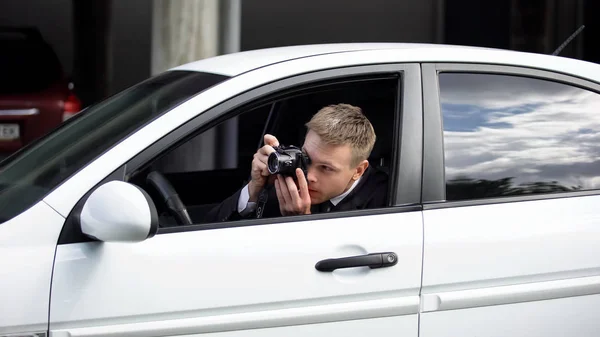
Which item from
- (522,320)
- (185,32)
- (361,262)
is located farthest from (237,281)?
(185,32)

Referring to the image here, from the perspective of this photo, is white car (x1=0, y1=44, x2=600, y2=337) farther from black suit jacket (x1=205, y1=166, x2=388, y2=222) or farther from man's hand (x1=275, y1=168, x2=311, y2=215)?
man's hand (x1=275, y1=168, x2=311, y2=215)

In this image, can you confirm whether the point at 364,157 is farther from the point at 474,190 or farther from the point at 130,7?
the point at 130,7

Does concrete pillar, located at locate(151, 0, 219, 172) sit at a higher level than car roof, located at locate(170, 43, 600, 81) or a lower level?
higher

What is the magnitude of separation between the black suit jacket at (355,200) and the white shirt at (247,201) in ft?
0.03

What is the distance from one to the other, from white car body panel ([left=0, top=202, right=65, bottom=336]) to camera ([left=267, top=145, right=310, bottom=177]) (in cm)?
75

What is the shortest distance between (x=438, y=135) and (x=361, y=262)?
1.70 feet

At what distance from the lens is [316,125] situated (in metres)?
3.20

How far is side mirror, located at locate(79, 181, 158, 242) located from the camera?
2.48m

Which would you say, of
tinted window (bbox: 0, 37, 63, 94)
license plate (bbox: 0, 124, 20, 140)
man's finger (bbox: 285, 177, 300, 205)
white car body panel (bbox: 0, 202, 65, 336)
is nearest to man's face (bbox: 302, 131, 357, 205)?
man's finger (bbox: 285, 177, 300, 205)

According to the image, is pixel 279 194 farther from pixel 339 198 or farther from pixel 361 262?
pixel 361 262

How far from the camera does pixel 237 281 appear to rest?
267cm

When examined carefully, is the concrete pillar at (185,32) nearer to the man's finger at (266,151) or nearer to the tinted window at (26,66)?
the tinted window at (26,66)

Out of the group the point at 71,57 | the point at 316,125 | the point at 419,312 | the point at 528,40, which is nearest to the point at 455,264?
the point at 419,312

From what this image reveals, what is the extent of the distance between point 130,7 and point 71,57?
4.54 ft
